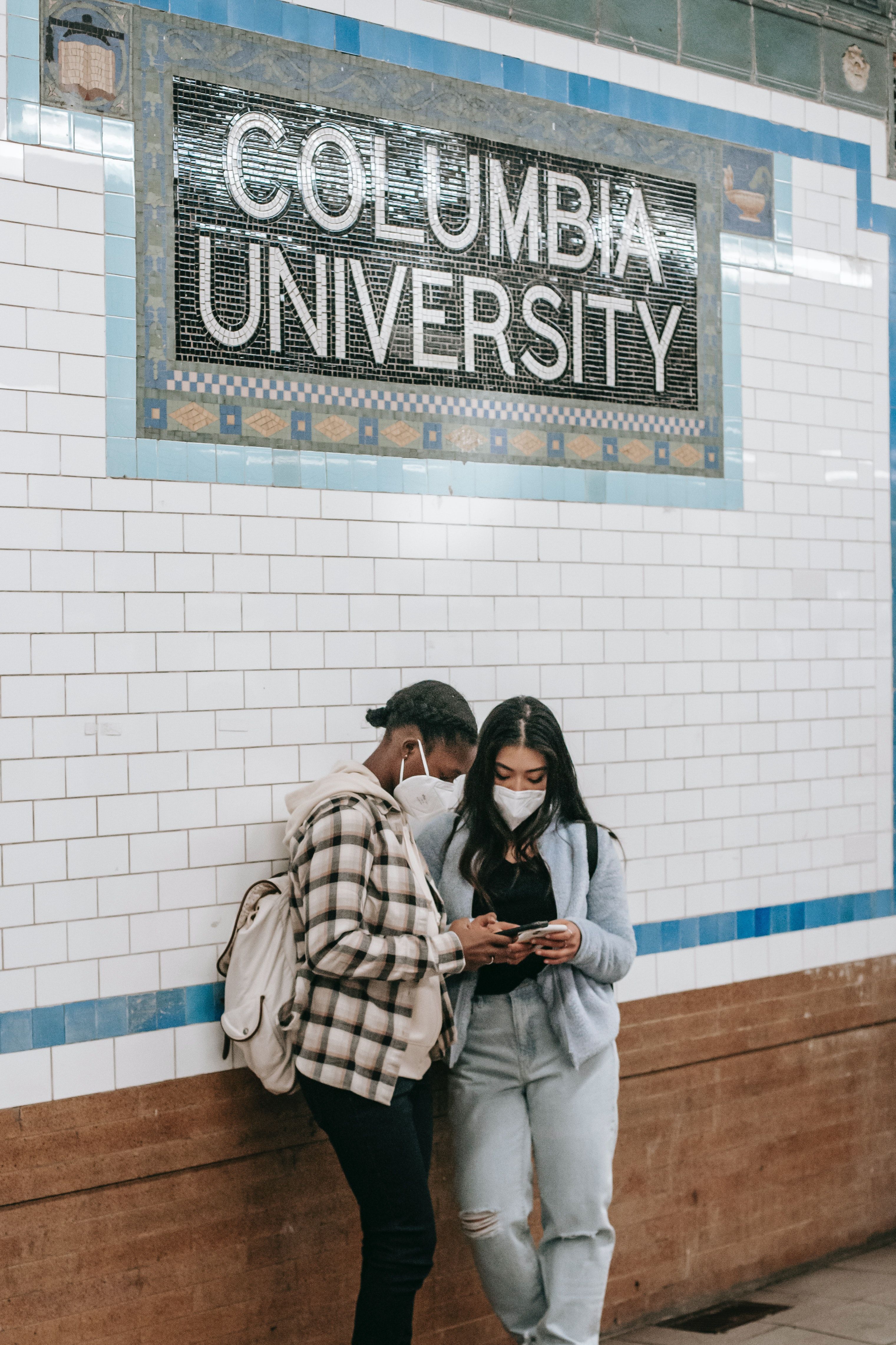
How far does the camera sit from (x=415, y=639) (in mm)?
3607

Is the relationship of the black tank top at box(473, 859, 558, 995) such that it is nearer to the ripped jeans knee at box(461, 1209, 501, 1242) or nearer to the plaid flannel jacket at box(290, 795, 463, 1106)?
the plaid flannel jacket at box(290, 795, 463, 1106)

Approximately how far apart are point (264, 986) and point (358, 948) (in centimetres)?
40

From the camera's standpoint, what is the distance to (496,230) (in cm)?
376

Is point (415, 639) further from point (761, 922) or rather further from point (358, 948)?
point (761, 922)

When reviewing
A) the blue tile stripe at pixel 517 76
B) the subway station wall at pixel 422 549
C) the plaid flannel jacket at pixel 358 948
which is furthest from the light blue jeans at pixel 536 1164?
the blue tile stripe at pixel 517 76

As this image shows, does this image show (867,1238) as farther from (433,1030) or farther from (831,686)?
(433,1030)

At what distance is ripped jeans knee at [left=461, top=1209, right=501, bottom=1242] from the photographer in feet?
10.2

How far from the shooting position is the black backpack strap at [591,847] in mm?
3271

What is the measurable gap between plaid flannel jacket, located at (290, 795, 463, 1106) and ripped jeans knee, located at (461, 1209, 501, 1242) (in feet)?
1.62

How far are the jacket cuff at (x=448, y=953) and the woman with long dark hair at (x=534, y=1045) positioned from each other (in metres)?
0.14

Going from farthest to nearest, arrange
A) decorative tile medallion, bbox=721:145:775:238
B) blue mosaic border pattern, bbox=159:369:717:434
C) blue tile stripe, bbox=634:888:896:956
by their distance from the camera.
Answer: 1. decorative tile medallion, bbox=721:145:775:238
2. blue tile stripe, bbox=634:888:896:956
3. blue mosaic border pattern, bbox=159:369:717:434

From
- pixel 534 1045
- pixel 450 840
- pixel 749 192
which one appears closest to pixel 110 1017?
pixel 450 840

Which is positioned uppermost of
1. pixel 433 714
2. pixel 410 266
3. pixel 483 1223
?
pixel 410 266

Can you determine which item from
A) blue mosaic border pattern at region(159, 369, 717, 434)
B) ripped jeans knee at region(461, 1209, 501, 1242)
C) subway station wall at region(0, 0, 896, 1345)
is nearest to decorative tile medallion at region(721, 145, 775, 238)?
subway station wall at region(0, 0, 896, 1345)
